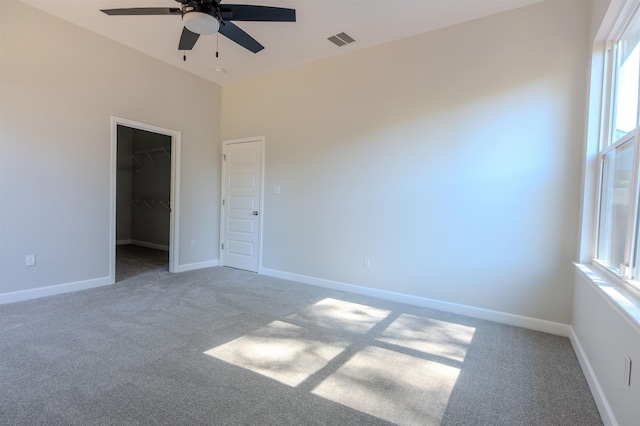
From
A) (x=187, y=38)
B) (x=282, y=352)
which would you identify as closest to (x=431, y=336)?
(x=282, y=352)

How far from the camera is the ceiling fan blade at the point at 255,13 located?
2270 mm

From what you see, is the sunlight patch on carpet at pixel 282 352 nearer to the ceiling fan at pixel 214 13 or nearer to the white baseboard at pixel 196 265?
the ceiling fan at pixel 214 13

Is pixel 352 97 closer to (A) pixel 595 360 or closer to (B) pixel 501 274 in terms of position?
(B) pixel 501 274

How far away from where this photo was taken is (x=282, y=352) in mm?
2324

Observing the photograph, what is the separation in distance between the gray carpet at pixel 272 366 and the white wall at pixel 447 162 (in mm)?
577

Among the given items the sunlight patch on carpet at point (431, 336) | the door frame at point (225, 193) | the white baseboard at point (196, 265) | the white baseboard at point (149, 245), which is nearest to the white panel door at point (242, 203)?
the door frame at point (225, 193)

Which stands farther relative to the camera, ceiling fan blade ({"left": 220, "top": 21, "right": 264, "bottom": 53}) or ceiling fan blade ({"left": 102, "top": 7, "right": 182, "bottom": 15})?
ceiling fan blade ({"left": 220, "top": 21, "right": 264, "bottom": 53})

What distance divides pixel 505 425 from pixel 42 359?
2928 mm

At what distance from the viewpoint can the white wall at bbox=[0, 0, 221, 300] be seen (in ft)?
10.3

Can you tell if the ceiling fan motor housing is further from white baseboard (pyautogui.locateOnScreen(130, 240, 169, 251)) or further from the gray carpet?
white baseboard (pyautogui.locateOnScreen(130, 240, 169, 251))

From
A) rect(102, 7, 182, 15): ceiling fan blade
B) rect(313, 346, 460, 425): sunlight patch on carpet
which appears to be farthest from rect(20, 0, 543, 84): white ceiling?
rect(313, 346, 460, 425): sunlight patch on carpet

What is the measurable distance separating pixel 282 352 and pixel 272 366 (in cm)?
21

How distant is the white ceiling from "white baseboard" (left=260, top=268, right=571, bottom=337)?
297 centimetres

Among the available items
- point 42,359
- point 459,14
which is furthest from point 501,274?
point 42,359
